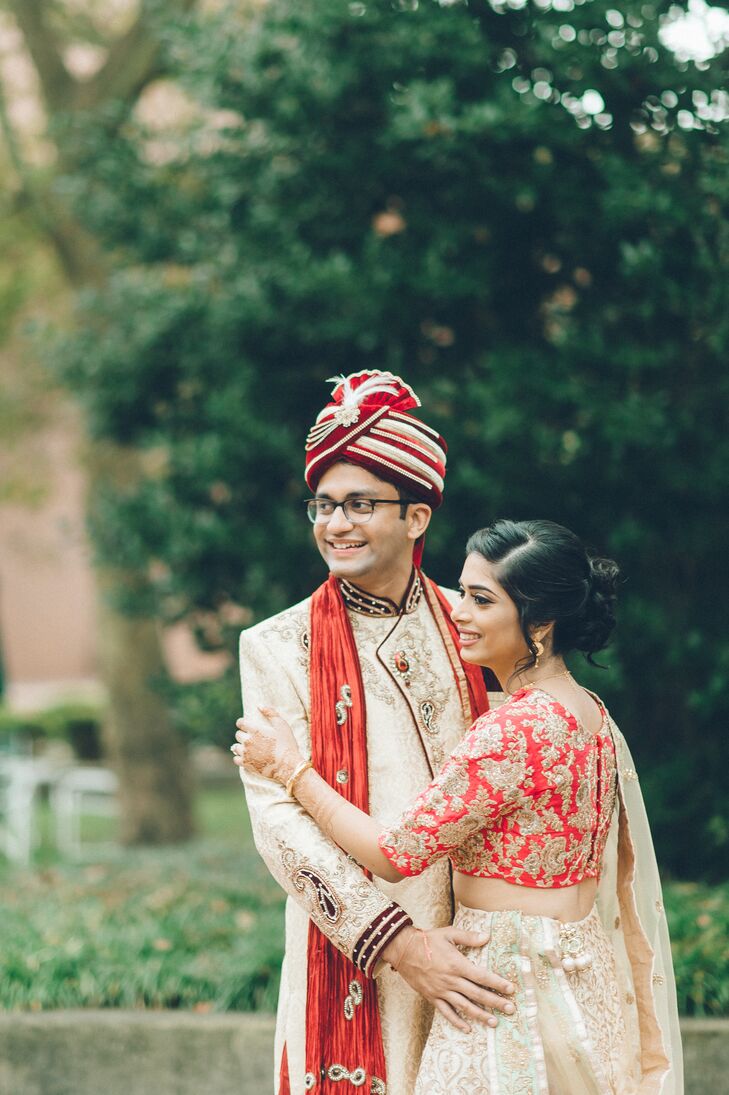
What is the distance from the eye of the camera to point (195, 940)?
5559 millimetres

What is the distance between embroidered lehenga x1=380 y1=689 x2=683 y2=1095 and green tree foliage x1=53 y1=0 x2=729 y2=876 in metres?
2.62

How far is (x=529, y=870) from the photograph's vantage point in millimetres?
2719

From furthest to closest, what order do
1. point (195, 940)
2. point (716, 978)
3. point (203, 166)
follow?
point (203, 166), point (195, 940), point (716, 978)

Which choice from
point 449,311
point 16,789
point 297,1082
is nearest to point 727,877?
point 449,311

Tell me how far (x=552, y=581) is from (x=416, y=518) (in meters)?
0.49

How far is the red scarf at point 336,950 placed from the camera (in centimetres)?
290

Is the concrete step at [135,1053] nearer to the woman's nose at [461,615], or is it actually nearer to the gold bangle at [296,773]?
the gold bangle at [296,773]

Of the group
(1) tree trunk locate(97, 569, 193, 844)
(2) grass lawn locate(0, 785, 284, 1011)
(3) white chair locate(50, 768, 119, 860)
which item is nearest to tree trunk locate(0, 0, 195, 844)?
(1) tree trunk locate(97, 569, 193, 844)

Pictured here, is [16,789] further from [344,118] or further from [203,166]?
[344,118]

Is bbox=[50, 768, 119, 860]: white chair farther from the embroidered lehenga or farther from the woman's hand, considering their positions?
the embroidered lehenga

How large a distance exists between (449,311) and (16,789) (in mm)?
7416

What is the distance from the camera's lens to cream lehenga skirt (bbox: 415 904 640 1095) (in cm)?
264

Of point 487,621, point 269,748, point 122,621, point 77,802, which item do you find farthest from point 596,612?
point 77,802

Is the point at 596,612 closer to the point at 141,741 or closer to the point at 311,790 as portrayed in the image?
the point at 311,790
